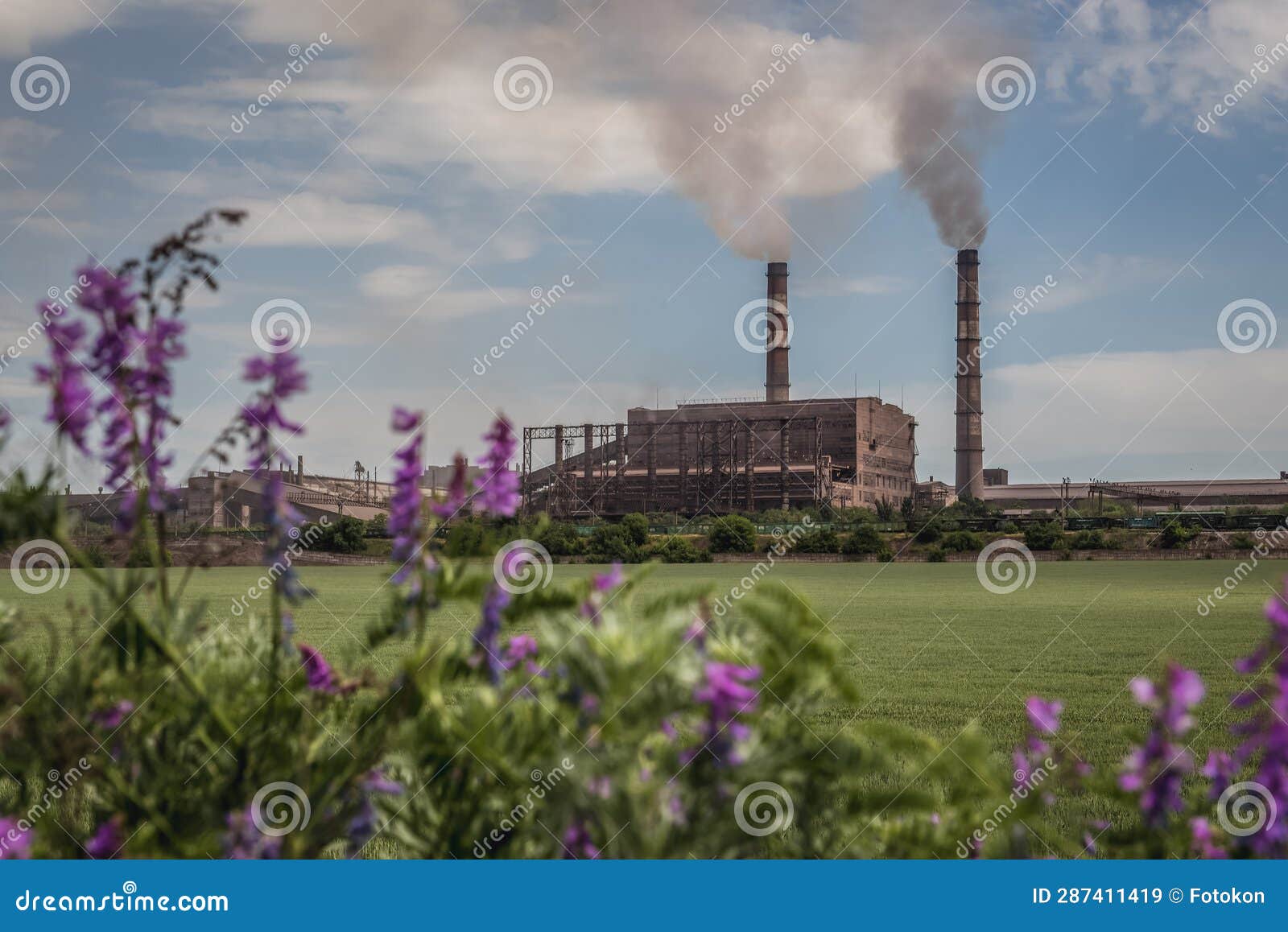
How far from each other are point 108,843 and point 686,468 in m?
73.9

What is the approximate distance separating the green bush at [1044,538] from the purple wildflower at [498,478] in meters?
48.7

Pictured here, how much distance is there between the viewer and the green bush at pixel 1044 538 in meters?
47.7

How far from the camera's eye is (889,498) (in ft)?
271

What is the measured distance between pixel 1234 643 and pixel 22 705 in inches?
601

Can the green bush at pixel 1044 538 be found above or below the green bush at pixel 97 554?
above

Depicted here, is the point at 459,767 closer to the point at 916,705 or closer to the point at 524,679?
the point at 524,679

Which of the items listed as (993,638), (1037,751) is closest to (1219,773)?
(1037,751)

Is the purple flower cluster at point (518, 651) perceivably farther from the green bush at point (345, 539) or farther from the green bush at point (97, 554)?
the green bush at point (345, 539)

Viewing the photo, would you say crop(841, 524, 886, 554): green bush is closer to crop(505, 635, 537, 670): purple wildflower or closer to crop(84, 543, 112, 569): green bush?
crop(84, 543, 112, 569): green bush

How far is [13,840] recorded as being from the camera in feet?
7.88

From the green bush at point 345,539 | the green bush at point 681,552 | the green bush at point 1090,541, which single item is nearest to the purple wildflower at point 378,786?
the green bush at point 345,539

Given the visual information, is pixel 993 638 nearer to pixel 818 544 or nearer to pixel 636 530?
pixel 818 544

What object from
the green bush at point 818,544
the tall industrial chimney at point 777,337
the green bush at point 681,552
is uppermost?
the tall industrial chimney at point 777,337

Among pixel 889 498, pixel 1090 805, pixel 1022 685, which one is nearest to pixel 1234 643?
pixel 1022 685
